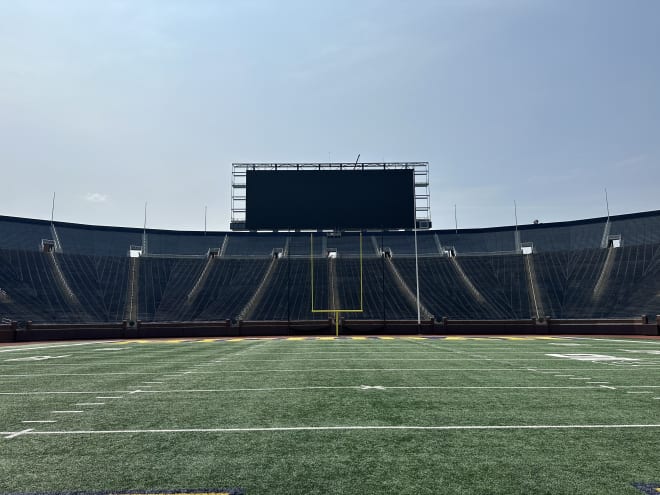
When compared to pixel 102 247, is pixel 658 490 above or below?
→ below

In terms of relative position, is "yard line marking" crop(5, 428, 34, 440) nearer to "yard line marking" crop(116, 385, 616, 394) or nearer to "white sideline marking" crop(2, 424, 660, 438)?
"white sideline marking" crop(2, 424, 660, 438)

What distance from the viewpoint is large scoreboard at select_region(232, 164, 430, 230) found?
41.6 metres

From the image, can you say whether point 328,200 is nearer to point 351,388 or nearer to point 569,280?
point 569,280

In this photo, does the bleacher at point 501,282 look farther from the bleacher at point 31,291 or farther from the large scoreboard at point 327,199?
the bleacher at point 31,291

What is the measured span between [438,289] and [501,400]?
35627 millimetres

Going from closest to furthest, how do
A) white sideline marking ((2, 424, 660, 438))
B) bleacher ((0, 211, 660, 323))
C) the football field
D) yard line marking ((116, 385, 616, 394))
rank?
the football field → white sideline marking ((2, 424, 660, 438)) → yard line marking ((116, 385, 616, 394)) → bleacher ((0, 211, 660, 323))

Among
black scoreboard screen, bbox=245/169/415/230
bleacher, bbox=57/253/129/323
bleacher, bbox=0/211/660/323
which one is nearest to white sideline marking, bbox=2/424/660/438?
bleacher, bbox=0/211/660/323

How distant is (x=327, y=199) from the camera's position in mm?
42062

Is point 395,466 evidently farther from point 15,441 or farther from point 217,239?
point 217,239

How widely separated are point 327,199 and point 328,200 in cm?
13

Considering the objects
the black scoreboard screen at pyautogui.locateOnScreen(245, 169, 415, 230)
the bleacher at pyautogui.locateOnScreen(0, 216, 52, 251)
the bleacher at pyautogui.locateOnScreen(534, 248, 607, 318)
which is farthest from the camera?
the bleacher at pyautogui.locateOnScreen(0, 216, 52, 251)

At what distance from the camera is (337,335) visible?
2683 centimetres

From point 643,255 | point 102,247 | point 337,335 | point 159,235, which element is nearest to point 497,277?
point 643,255

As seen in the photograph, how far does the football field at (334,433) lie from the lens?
3.59m
